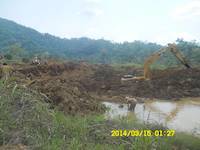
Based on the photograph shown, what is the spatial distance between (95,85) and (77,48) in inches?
1558

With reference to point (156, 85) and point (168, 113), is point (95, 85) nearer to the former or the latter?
point (156, 85)

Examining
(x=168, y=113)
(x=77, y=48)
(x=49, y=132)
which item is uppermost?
(x=77, y=48)

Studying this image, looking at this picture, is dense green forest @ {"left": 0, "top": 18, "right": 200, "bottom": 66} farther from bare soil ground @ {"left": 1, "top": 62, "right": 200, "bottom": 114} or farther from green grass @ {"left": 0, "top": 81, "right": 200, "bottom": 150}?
green grass @ {"left": 0, "top": 81, "right": 200, "bottom": 150}

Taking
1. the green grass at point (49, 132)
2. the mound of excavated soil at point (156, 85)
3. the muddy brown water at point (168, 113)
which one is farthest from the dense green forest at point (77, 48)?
the green grass at point (49, 132)

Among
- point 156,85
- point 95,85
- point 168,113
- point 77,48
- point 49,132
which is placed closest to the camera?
point 49,132

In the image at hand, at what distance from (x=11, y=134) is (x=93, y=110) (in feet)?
12.2

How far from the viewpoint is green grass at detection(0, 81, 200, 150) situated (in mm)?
4379

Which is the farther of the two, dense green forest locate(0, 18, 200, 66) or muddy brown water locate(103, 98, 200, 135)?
dense green forest locate(0, 18, 200, 66)

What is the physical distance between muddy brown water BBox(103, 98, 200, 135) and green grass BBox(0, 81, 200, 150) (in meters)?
1.55

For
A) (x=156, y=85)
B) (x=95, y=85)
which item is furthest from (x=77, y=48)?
(x=156, y=85)

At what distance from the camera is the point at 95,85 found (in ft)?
42.3

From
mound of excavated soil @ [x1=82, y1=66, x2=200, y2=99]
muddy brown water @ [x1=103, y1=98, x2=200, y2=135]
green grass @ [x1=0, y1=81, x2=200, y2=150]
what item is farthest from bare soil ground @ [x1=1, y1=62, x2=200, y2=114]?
green grass @ [x1=0, y1=81, x2=200, y2=150]

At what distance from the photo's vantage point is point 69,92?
328 inches

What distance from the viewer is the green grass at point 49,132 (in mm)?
4379
